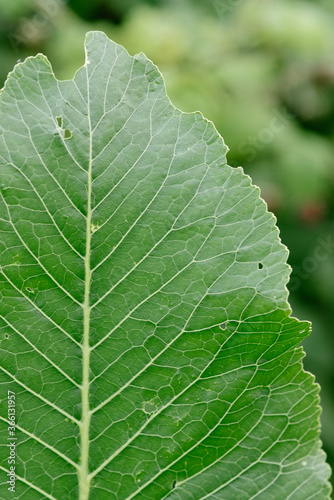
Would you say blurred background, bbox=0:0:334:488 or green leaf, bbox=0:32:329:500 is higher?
blurred background, bbox=0:0:334:488

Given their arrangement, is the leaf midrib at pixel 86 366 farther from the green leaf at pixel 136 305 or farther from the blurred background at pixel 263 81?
the blurred background at pixel 263 81

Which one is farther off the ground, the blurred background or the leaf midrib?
the blurred background

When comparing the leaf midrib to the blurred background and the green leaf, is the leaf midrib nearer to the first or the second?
the green leaf

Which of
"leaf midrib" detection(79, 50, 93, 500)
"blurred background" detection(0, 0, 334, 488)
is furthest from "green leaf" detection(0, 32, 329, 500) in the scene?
"blurred background" detection(0, 0, 334, 488)

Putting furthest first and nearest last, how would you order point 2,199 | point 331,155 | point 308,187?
1. point 331,155
2. point 308,187
3. point 2,199

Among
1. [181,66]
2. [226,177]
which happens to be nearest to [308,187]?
[181,66]

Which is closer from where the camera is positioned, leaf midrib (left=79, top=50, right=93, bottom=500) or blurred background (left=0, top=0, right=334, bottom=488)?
leaf midrib (left=79, top=50, right=93, bottom=500)

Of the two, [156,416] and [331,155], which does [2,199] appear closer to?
[156,416]
